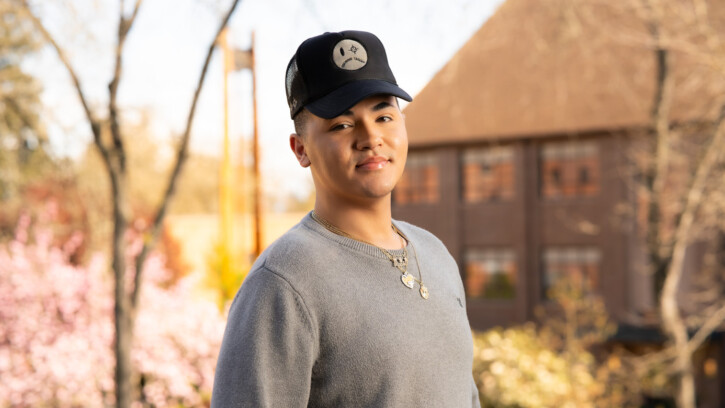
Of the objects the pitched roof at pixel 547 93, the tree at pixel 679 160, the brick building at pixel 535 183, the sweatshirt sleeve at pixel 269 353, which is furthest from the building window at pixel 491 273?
the sweatshirt sleeve at pixel 269 353

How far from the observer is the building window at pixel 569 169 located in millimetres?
23734

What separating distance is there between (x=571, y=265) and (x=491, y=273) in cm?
277

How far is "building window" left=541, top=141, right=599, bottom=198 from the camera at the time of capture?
23.7m

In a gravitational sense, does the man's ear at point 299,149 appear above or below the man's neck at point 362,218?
above

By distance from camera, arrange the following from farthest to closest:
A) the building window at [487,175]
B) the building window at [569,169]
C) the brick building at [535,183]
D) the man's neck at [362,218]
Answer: the building window at [487,175]
the building window at [569,169]
the brick building at [535,183]
the man's neck at [362,218]

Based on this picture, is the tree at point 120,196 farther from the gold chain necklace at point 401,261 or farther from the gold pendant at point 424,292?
the gold pendant at point 424,292

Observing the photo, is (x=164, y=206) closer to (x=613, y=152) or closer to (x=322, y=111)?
(x=322, y=111)

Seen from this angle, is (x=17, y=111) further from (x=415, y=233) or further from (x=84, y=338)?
(x=415, y=233)

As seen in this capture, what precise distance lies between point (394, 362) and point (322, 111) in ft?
2.00

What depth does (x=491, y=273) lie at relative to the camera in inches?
989

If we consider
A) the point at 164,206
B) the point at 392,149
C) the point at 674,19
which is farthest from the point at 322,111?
the point at 674,19

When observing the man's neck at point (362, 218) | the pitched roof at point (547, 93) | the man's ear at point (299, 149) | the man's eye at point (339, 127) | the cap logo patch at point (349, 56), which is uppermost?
the pitched roof at point (547, 93)

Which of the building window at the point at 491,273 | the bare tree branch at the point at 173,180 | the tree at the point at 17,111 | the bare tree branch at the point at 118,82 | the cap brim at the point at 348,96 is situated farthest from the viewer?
the building window at the point at 491,273

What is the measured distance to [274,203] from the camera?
39.2 metres
